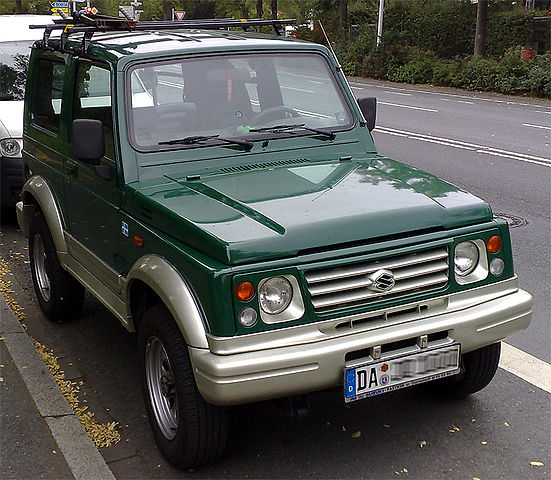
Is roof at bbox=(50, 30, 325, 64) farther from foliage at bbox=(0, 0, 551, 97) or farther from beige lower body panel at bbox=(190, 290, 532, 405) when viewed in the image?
foliage at bbox=(0, 0, 551, 97)

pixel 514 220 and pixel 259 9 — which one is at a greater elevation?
pixel 259 9

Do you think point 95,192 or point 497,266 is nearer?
point 497,266

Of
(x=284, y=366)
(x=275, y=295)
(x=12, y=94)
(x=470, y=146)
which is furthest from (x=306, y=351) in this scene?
(x=470, y=146)

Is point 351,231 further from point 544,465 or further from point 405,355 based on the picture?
point 544,465

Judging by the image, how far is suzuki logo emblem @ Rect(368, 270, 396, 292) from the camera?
11.9ft

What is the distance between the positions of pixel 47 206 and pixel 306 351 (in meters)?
2.80

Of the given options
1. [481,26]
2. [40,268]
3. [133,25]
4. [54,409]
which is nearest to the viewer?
[54,409]

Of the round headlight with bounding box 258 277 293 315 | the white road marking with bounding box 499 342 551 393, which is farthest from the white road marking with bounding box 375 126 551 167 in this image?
the round headlight with bounding box 258 277 293 315

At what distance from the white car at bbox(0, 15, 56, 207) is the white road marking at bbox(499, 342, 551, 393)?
5.24 m

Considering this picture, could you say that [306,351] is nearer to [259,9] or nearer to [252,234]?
[252,234]

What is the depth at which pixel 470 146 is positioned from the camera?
45.4 feet

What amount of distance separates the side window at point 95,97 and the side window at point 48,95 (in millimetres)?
353

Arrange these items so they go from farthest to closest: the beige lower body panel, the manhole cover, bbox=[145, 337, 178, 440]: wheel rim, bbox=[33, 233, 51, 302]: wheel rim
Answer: the manhole cover < bbox=[33, 233, 51, 302]: wheel rim < bbox=[145, 337, 178, 440]: wheel rim < the beige lower body panel

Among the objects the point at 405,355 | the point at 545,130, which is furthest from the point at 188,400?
the point at 545,130
